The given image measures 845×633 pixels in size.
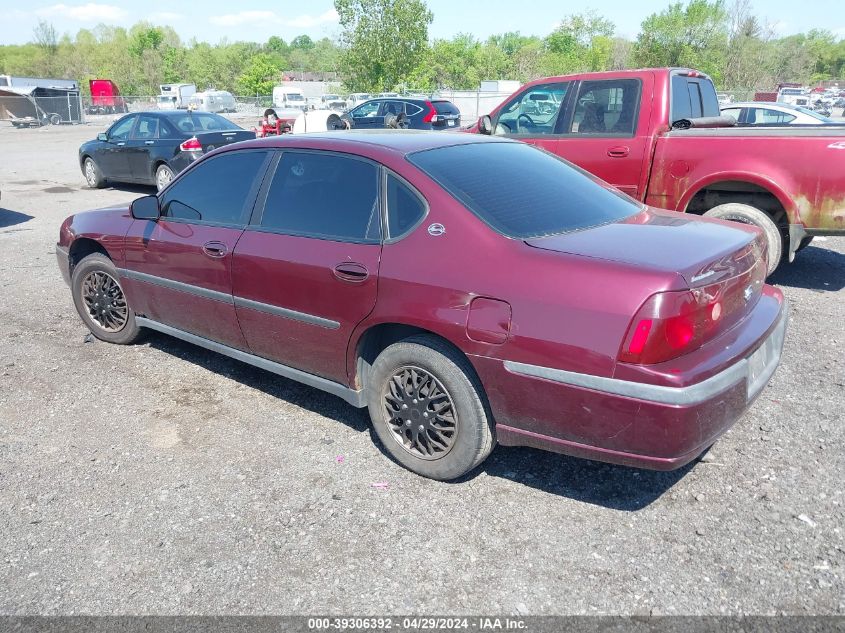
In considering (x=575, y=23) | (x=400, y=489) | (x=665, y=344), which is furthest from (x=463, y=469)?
(x=575, y=23)

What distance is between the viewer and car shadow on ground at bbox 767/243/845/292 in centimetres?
678

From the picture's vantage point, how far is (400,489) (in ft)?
11.0

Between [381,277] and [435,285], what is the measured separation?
324 mm

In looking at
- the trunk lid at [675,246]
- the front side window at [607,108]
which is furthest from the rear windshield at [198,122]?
the trunk lid at [675,246]

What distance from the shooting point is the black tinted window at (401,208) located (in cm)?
330

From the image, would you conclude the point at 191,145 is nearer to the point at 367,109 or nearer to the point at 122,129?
the point at 122,129

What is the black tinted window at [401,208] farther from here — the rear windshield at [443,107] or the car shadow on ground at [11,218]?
the rear windshield at [443,107]

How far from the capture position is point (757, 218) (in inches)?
247

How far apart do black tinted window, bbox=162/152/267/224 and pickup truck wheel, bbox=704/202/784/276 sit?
4227 mm

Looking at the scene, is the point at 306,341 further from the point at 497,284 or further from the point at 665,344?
the point at 665,344

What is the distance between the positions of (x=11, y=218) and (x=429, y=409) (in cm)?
1028

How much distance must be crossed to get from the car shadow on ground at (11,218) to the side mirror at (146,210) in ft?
23.5

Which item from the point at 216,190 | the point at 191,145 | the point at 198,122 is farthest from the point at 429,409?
the point at 198,122

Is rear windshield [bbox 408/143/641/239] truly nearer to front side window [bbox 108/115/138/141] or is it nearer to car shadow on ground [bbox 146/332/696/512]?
car shadow on ground [bbox 146/332/696/512]
